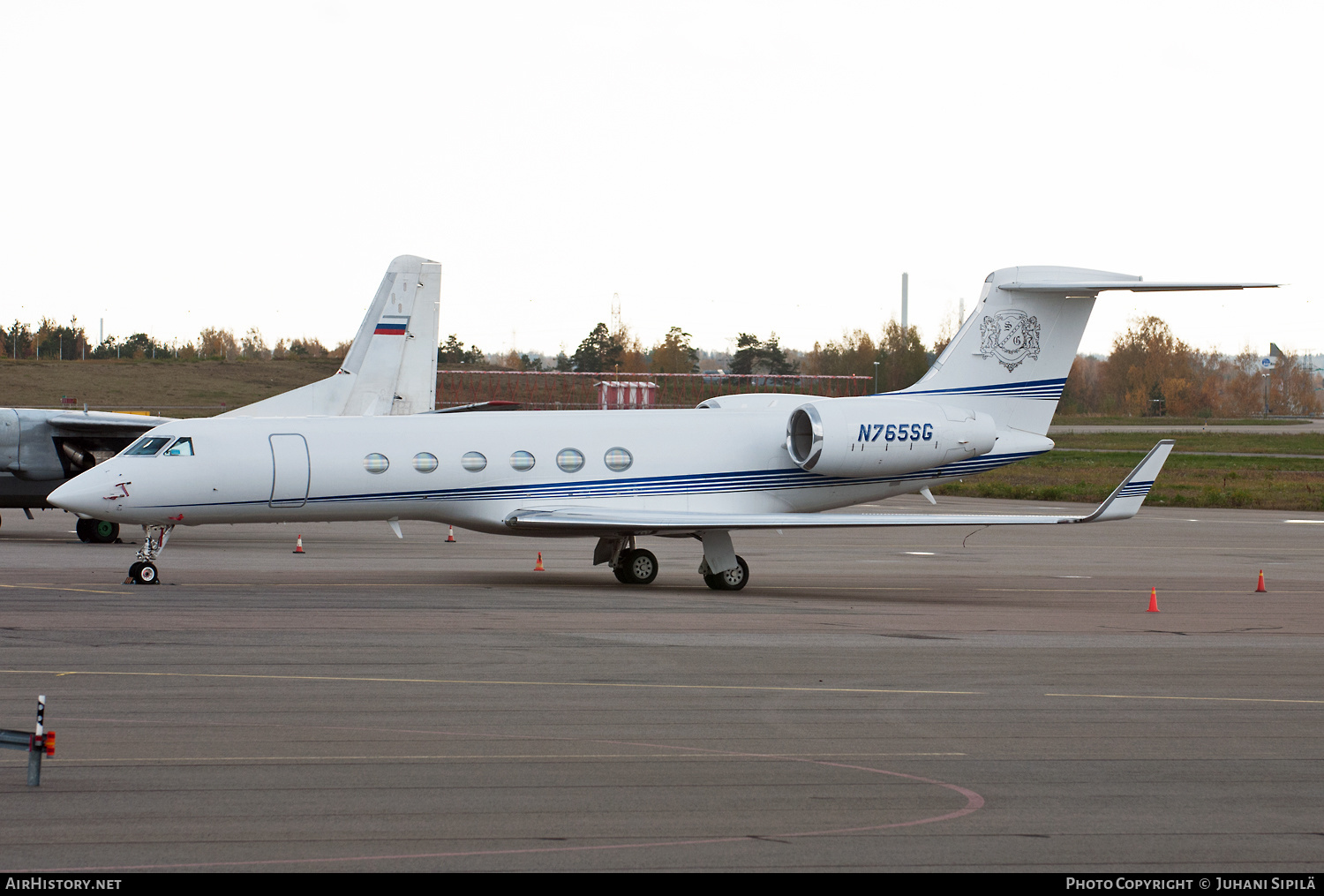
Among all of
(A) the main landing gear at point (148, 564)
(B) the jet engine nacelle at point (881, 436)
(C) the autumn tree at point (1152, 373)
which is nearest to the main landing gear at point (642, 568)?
(B) the jet engine nacelle at point (881, 436)

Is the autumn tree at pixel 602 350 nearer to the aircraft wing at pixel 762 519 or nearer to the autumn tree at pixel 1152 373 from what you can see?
the autumn tree at pixel 1152 373

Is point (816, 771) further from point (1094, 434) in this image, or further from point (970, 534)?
point (1094, 434)

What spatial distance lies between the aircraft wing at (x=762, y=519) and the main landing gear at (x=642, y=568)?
88cm

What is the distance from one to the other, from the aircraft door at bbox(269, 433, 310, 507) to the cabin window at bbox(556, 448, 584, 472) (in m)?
3.72

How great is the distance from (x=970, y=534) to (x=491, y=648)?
20.3 m

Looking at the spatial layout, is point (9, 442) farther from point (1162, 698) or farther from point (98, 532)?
point (1162, 698)

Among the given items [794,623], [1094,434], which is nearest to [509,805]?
[794,623]

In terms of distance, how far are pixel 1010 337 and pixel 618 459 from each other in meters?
6.90

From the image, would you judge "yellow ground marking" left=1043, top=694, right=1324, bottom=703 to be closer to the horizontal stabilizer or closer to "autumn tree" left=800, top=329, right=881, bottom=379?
the horizontal stabilizer

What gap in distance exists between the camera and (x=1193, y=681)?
11.8 m

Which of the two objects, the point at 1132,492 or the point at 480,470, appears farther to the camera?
the point at 480,470

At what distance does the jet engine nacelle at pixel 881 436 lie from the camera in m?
19.7

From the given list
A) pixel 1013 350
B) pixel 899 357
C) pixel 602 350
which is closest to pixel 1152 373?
pixel 899 357

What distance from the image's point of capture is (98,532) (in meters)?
25.3
